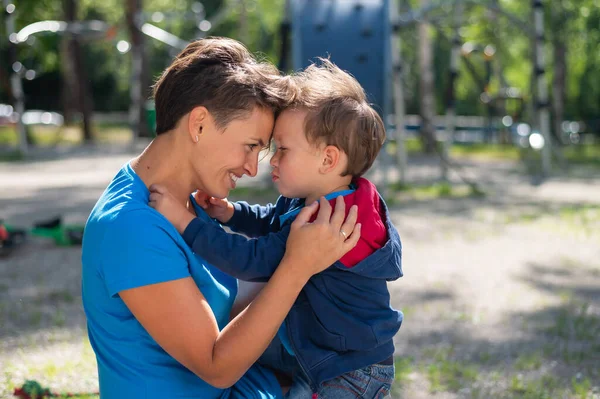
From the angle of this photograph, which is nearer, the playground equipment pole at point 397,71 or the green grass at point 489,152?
the playground equipment pole at point 397,71

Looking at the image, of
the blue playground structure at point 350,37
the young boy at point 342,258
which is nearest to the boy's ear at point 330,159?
the young boy at point 342,258

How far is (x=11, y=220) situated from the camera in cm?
793

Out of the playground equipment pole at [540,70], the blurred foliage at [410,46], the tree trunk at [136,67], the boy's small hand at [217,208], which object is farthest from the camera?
the blurred foliage at [410,46]

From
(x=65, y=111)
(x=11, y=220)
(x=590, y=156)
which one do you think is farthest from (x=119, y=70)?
(x=11, y=220)

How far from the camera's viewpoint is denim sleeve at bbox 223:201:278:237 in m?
2.51

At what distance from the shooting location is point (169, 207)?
198cm

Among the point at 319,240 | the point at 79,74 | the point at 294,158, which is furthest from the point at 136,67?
the point at 319,240

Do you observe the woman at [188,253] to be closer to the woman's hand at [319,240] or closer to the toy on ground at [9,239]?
the woman's hand at [319,240]

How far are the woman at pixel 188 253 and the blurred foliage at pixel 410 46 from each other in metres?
14.3

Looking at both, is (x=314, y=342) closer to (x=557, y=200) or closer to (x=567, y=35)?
(x=557, y=200)

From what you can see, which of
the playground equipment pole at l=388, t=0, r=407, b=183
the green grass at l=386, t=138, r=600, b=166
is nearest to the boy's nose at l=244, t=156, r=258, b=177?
the playground equipment pole at l=388, t=0, r=407, b=183

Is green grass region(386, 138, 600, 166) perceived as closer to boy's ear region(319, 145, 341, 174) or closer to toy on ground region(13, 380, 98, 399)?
toy on ground region(13, 380, 98, 399)

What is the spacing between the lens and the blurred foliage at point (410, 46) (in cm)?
2100

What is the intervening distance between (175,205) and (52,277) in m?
4.03
